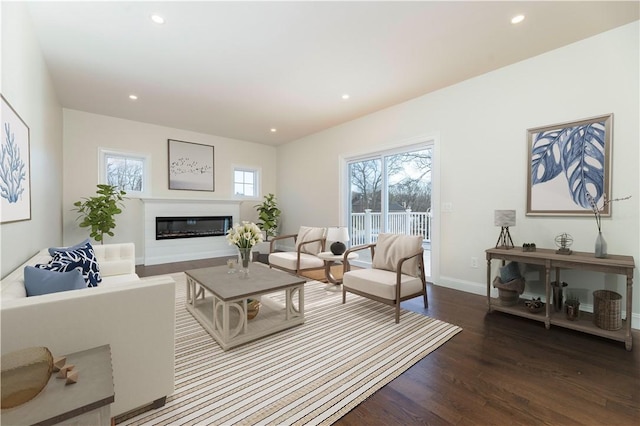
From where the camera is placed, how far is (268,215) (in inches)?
263

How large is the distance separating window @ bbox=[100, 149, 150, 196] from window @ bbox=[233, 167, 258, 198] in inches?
75.5

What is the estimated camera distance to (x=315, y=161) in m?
6.09

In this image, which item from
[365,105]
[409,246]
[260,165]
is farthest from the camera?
[260,165]

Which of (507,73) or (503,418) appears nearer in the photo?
(503,418)

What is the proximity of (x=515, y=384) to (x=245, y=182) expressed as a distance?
21.2ft

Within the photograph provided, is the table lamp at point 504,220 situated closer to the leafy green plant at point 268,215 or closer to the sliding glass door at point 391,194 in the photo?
the sliding glass door at point 391,194

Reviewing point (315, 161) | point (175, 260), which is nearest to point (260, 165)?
point (315, 161)

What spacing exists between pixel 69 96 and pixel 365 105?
4.63m

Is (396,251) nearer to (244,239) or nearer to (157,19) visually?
(244,239)

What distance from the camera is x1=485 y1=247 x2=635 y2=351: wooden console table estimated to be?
7.00 feet

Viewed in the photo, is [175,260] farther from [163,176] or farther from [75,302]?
[75,302]

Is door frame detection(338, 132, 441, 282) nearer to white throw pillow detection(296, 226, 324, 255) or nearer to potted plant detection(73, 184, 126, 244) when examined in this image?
white throw pillow detection(296, 226, 324, 255)

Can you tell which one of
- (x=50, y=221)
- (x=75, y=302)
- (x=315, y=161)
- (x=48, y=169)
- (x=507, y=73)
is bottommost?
(x=75, y=302)

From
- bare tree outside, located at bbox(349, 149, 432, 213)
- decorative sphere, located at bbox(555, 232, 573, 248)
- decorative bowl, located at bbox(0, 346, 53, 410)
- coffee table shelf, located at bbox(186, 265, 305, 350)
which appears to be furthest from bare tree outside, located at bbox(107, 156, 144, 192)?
decorative sphere, located at bbox(555, 232, 573, 248)
